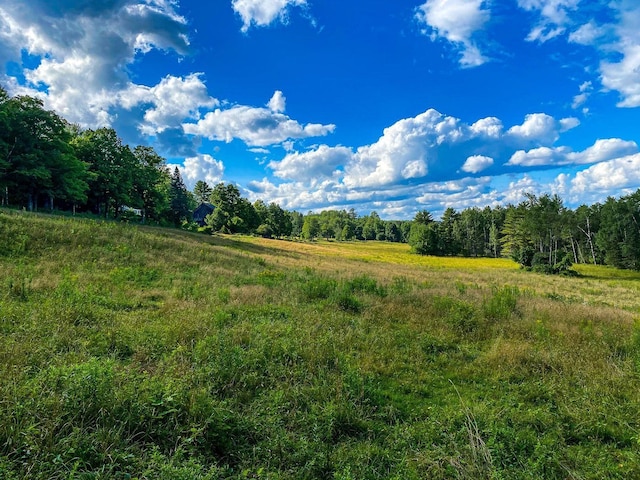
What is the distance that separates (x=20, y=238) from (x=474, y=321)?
18.4m

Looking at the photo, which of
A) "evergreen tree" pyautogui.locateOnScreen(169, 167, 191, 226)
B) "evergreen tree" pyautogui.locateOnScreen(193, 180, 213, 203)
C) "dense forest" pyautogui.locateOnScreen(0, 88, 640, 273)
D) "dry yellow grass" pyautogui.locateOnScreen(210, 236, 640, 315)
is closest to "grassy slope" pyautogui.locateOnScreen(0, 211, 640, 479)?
"dry yellow grass" pyautogui.locateOnScreen(210, 236, 640, 315)

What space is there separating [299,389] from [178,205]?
71.6 meters

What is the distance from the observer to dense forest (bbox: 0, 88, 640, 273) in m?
33.3

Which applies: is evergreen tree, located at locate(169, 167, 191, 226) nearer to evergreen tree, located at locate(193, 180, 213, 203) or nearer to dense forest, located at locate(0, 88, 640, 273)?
dense forest, located at locate(0, 88, 640, 273)

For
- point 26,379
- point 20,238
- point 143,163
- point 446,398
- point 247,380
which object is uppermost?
point 143,163

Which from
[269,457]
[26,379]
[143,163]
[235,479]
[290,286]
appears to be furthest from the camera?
[143,163]

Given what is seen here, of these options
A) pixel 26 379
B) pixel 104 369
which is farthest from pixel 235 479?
pixel 26 379

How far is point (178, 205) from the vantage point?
6912 cm

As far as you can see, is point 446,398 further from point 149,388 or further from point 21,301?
point 21,301

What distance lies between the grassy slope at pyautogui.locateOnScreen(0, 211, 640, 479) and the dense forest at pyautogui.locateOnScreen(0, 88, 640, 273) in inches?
1280

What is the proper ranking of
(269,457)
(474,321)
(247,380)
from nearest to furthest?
(269,457), (247,380), (474,321)

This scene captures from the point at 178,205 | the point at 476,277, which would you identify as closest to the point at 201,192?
the point at 178,205

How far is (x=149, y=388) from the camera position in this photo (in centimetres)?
426

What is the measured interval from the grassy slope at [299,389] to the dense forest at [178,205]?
3252 cm
